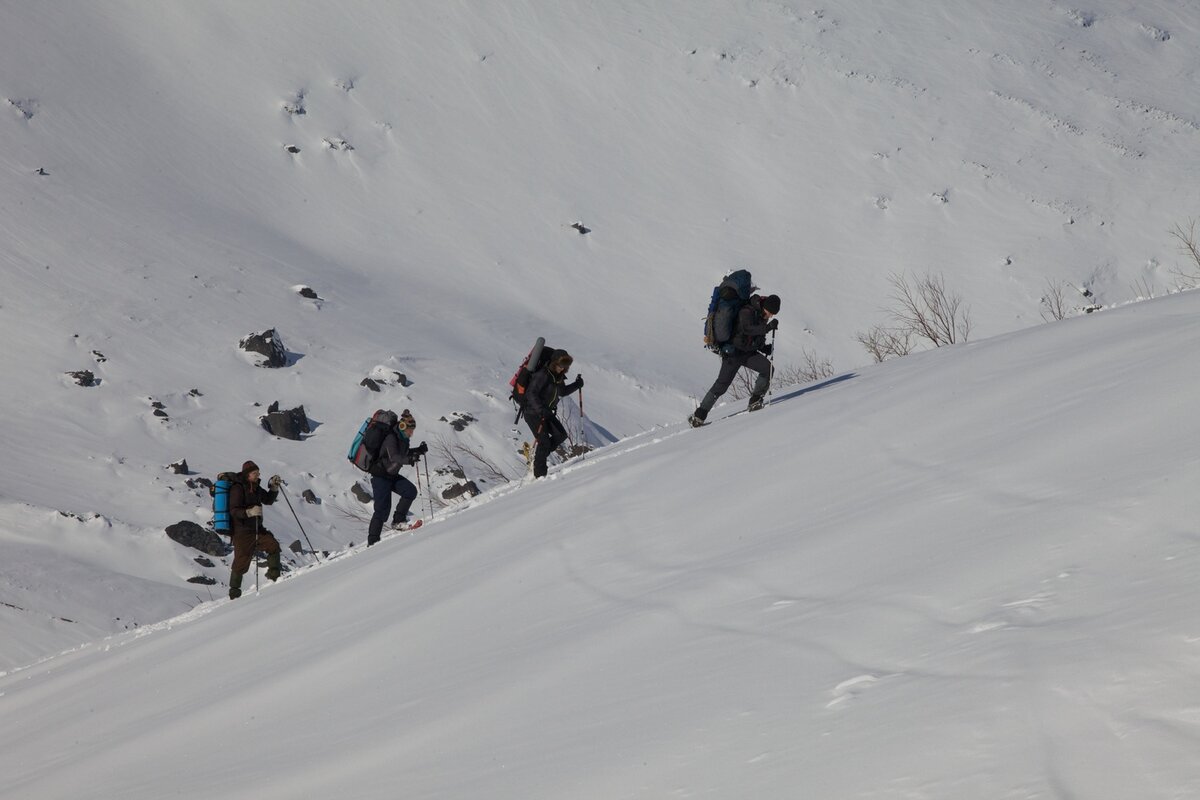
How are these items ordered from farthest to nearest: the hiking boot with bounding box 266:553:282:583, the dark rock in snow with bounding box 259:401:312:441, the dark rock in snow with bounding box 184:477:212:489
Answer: the dark rock in snow with bounding box 259:401:312:441, the dark rock in snow with bounding box 184:477:212:489, the hiking boot with bounding box 266:553:282:583

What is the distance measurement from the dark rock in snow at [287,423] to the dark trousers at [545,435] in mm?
16476

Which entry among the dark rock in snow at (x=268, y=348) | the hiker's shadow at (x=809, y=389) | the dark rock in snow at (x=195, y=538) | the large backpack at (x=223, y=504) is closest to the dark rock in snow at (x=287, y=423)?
the dark rock in snow at (x=268, y=348)

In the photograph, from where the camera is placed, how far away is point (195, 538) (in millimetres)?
23312

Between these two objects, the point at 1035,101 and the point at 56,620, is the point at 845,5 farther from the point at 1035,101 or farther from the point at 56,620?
the point at 56,620

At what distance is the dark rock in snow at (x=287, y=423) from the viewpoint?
2830 centimetres

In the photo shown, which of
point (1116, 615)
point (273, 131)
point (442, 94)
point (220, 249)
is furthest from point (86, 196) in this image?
point (1116, 615)

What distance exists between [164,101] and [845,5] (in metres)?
26.0

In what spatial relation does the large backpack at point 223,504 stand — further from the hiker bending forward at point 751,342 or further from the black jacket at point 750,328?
the black jacket at point 750,328

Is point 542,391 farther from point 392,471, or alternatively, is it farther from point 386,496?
point 386,496

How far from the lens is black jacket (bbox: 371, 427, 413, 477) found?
41.2ft

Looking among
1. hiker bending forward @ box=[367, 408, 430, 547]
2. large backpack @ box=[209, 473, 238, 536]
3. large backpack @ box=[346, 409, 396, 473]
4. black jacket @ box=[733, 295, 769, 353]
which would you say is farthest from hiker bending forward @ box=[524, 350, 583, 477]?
large backpack @ box=[209, 473, 238, 536]

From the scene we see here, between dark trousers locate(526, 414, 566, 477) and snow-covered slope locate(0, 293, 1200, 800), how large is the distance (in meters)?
2.99

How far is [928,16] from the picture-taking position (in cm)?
4853

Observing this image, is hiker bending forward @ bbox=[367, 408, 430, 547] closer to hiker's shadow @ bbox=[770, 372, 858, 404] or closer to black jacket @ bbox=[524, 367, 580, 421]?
black jacket @ bbox=[524, 367, 580, 421]
